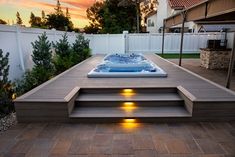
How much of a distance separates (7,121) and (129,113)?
250 cm

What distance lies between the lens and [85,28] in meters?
30.1

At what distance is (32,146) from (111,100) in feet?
6.39

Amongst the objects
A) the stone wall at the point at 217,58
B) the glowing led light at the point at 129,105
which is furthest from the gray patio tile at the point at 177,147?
the stone wall at the point at 217,58

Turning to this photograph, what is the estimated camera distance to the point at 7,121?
4109 mm

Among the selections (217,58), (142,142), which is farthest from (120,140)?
(217,58)

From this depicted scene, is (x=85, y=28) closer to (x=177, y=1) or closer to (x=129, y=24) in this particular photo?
(x=129, y=24)

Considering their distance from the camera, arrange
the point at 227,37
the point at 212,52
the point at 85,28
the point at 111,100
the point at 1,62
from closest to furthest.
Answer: the point at 1,62
the point at 111,100
the point at 212,52
the point at 227,37
the point at 85,28

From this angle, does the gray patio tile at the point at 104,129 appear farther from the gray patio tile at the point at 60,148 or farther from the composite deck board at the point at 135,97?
the composite deck board at the point at 135,97

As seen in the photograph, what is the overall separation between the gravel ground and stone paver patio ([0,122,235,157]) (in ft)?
0.52

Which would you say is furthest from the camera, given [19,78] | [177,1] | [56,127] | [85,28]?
[85,28]

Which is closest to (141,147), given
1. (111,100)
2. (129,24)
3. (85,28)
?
(111,100)

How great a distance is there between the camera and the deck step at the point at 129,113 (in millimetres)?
4145

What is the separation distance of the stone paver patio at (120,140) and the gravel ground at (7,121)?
0.52 ft

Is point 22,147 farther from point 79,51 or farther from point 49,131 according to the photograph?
point 79,51
